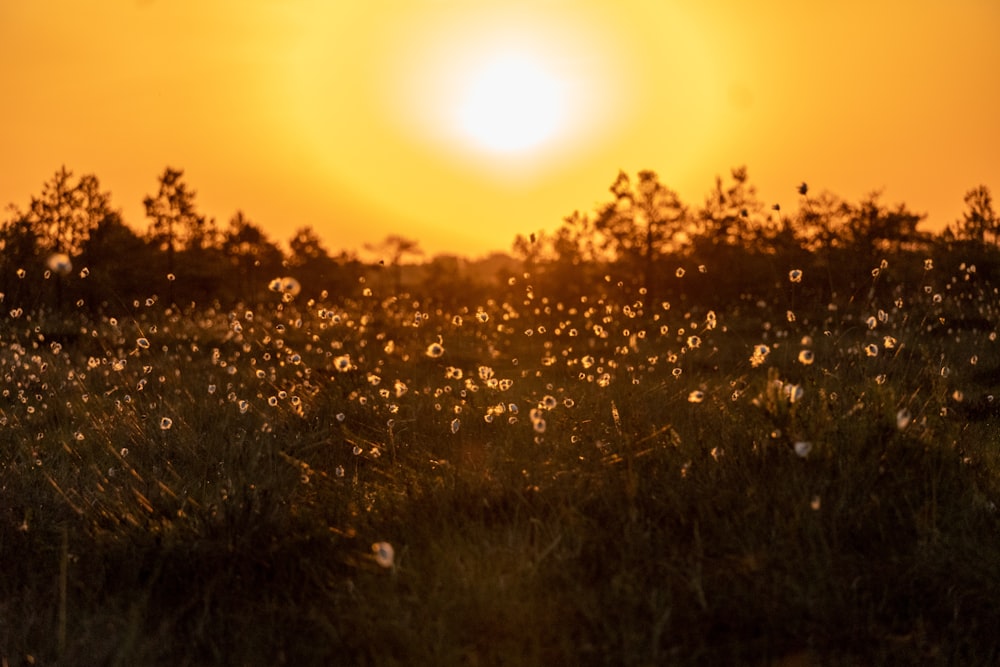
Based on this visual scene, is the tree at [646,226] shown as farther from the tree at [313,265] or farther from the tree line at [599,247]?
the tree at [313,265]

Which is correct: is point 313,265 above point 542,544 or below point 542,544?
above

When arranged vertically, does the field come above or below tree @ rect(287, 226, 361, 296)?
below

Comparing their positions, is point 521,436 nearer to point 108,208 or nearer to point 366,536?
point 366,536

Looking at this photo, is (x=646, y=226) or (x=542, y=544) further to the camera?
(x=646, y=226)

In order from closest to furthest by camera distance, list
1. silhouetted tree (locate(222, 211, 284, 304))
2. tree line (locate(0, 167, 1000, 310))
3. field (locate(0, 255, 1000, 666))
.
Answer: field (locate(0, 255, 1000, 666)) < tree line (locate(0, 167, 1000, 310)) < silhouetted tree (locate(222, 211, 284, 304))

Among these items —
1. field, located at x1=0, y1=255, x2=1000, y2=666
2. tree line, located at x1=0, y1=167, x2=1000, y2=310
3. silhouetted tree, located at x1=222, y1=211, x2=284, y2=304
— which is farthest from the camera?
silhouetted tree, located at x1=222, y1=211, x2=284, y2=304

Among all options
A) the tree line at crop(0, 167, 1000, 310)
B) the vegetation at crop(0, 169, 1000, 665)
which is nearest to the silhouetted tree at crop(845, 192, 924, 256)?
the tree line at crop(0, 167, 1000, 310)

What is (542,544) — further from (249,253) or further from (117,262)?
(249,253)

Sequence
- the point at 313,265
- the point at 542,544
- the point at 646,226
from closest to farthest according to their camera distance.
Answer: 1. the point at 542,544
2. the point at 646,226
3. the point at 313,265

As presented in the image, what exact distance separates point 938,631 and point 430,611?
1.90 m

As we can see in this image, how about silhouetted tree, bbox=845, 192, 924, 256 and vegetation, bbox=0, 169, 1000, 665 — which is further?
silhouetted tree, bbox=845, 192, 924, 256

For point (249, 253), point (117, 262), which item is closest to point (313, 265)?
point (249, 253)

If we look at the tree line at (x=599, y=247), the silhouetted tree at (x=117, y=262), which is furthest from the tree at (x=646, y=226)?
the silhouetted tree at (x=117, y=262)

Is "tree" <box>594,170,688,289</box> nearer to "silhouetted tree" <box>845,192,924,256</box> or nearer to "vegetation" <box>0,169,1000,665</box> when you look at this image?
"silhouetted tree" <box>845,192,924,256</box>
